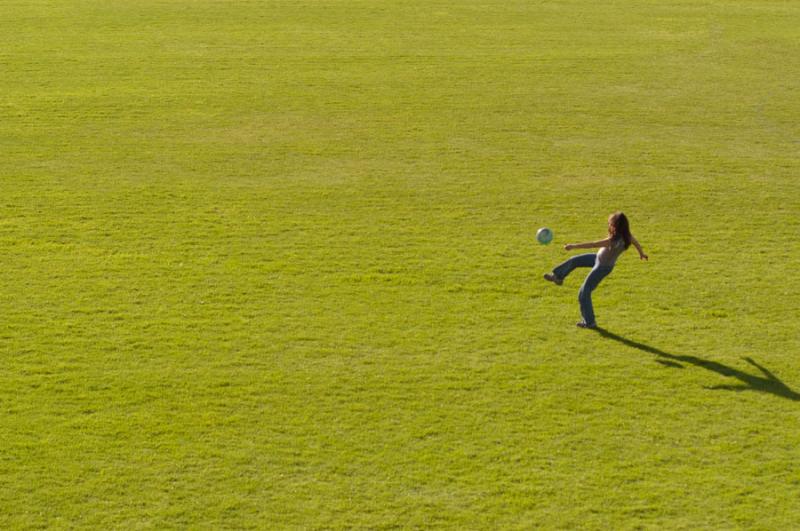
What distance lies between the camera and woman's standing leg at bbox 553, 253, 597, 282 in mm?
19969

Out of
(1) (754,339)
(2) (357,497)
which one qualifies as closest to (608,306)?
(1) (754,339)

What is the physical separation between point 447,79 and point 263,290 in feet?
54.5

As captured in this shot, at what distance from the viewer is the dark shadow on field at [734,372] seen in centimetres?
1805

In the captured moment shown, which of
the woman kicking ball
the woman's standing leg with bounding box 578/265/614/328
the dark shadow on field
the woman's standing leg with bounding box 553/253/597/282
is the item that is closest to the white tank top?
the woman kicking ball

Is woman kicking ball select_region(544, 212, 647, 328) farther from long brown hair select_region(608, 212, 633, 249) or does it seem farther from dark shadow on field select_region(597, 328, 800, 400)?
dark shadow on field select_region(597, 328, 800, 400)

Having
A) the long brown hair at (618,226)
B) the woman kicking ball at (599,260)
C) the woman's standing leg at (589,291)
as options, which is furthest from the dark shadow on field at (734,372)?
the long brown hair at (618,226)

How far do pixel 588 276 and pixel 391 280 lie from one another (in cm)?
427

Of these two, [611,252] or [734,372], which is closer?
[734,372]

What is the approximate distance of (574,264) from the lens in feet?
66.0

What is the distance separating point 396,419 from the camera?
675 inches

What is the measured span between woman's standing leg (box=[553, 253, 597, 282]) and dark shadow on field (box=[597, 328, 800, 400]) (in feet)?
4.27

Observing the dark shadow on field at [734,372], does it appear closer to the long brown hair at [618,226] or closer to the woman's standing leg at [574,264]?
the woman's standing leg at [574,264]

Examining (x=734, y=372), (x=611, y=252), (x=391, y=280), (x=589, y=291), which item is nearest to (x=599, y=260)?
(x=611, y=252)

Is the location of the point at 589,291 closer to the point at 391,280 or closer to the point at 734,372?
the point at 734,372
